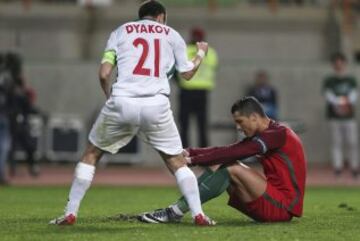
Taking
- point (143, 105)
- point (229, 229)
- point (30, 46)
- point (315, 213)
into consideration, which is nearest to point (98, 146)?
point (143, 105)

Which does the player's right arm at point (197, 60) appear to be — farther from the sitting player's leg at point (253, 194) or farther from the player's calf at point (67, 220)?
the player's calf at point (67, 220)

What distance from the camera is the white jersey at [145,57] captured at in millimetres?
9414

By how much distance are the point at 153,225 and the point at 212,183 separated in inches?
26.2

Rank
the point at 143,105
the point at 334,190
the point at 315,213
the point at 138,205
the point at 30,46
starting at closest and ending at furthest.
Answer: the point at 143,105
the point at 315,213
the point at 138,205
the point at 334,190
the point at 30,46

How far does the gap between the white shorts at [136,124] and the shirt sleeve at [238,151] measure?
0.24 meters

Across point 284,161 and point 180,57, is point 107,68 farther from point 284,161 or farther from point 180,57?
point 284,161

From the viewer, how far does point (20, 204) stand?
13.5 meters

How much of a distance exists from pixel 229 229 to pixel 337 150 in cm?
1056

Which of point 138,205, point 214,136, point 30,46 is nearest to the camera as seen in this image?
point 138,205

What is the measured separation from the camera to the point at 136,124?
9367mm

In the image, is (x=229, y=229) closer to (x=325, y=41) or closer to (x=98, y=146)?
(x=98, y=146)

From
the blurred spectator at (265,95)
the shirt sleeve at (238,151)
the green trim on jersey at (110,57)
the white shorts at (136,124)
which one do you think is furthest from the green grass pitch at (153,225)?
the blurred spectator at (265,95)

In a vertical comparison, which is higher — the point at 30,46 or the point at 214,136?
the point at 30,46

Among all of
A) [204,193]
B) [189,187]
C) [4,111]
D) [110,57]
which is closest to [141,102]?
[110,57]
